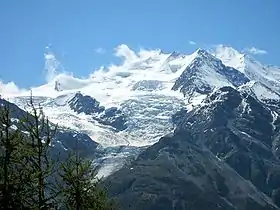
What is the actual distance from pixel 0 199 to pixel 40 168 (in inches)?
126

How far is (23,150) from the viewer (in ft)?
102

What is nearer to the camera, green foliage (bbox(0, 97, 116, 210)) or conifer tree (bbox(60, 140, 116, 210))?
green foliage (bbox(0, 97, 116, 210))

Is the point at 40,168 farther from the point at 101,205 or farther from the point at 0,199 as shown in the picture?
the point at 101,205

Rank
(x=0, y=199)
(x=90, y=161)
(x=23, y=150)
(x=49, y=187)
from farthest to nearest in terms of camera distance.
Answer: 1. (x=90, y=161)
2. (x=49, y=187)
3. (x=23, y=150)
4. (x=0, y=199)

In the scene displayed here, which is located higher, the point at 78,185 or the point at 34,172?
the point at 78,185

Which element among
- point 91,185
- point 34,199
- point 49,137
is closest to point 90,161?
point 91,185

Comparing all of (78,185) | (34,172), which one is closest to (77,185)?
(78,185)

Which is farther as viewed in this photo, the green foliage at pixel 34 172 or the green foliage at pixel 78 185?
the green foliage at pixel 78 185

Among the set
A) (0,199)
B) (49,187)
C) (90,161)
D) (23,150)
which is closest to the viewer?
(0,199)

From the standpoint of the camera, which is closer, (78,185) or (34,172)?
(34,172)

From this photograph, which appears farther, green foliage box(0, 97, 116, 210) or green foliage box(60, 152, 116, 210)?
green foliage box(60, 152, 116, 210)

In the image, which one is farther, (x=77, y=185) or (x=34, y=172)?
(x=77, y=185)

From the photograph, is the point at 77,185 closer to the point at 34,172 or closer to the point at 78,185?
the point at 78,185

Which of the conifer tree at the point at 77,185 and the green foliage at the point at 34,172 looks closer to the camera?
the green foliage at the point at 34,172
